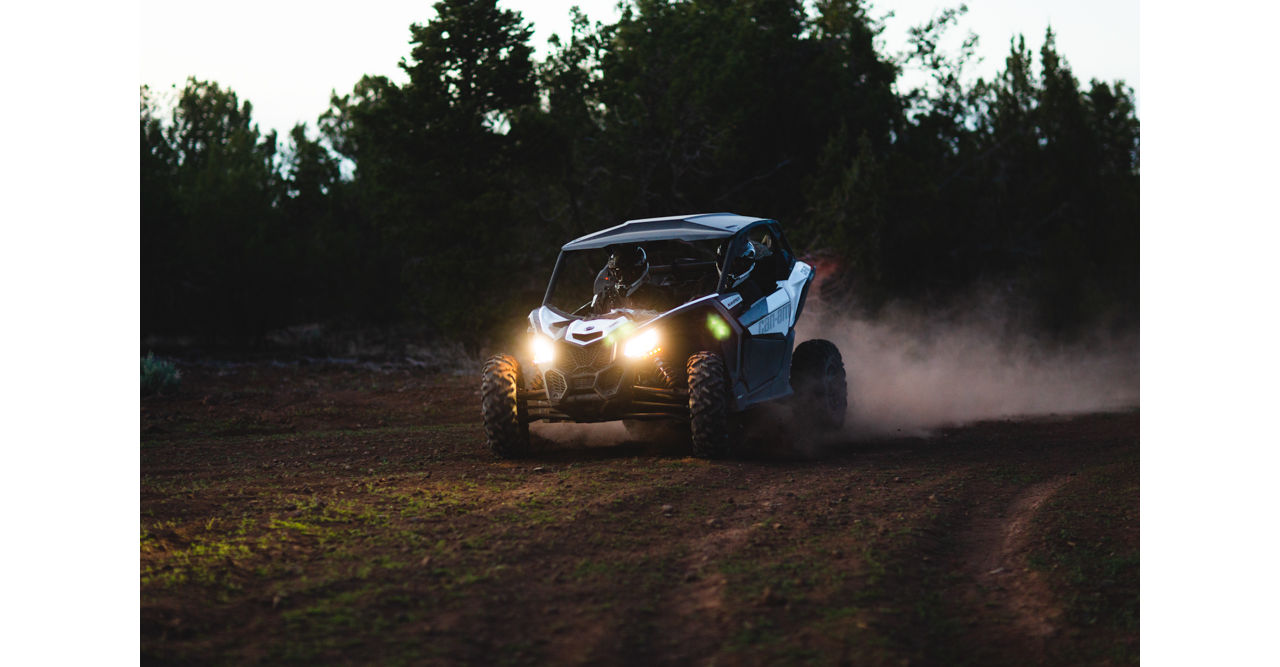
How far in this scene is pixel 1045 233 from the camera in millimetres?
27391

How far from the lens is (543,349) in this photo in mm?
8773

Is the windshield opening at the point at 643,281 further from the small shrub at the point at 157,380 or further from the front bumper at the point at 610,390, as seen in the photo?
the small shrub at the point at 157,380

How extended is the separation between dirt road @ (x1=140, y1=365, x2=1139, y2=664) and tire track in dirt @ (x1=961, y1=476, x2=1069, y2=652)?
18mm

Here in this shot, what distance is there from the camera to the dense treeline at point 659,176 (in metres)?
19.4

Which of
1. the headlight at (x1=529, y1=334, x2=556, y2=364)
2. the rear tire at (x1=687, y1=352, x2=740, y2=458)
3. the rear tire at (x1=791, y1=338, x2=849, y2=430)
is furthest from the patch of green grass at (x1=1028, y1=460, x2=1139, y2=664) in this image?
the headlight at (x1=529, y1=334, x2=556, y2=364)

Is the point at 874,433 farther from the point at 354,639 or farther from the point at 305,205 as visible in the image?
the point at 305,205

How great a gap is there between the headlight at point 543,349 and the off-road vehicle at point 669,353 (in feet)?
0.04

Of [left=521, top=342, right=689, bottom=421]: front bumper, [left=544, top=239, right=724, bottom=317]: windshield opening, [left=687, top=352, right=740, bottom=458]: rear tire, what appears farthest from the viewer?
[left=544, top=239, right=724, bottom=317]: windshield opening

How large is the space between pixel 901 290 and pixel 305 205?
16.4 m

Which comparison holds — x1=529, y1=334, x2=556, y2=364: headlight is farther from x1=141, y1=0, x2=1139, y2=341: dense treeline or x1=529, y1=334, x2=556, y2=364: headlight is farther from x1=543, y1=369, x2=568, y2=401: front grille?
x1=141, y1=0, x2=1139, y2=341: dense treeline

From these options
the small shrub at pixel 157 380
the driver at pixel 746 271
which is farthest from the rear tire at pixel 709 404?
the small shrub at pixel 157 380

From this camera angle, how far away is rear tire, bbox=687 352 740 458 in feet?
26.9

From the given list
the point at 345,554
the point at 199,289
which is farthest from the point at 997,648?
the point at 199,289

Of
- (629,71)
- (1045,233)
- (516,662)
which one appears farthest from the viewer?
(1045,233)
